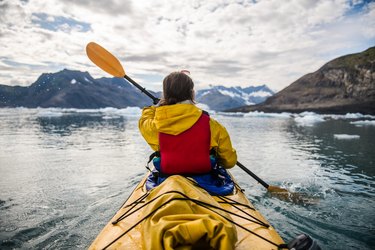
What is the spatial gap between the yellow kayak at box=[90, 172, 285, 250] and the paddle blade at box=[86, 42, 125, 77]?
4.10 m

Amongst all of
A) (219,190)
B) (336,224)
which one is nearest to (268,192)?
(336,224)

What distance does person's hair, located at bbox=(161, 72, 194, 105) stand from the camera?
314 centimetres

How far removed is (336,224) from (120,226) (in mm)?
4357

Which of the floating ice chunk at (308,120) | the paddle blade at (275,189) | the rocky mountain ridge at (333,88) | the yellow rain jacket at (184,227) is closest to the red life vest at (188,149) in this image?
the yellow rain jacket at (184,227)

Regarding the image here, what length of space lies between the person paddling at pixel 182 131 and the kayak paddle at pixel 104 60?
9.60ft

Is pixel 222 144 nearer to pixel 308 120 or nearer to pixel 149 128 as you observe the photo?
pixel 149 128

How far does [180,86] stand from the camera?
3.14 metres

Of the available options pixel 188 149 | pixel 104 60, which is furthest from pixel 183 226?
pixel 104 60

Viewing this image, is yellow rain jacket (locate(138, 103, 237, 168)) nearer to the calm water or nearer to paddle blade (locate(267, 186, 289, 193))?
the calm water

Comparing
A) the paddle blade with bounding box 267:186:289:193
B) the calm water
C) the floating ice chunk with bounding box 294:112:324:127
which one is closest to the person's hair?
the calm water

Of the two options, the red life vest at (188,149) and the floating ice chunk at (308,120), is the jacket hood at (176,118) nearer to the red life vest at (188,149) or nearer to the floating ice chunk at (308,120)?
the red life vest at (188,149)

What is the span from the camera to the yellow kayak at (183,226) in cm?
189

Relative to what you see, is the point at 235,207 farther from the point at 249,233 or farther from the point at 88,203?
the point at 88,203

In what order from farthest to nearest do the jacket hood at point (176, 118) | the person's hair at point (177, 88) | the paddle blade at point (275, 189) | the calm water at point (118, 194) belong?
the paddle blade at point (275, 189) → the calm water at point (118, 194) → the person's hair at point (177, 88) → the jacket hood at point (176, 118)
